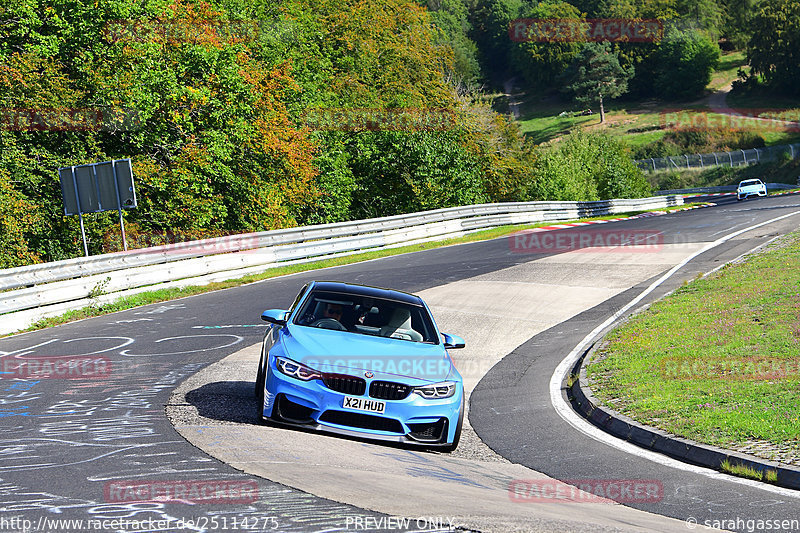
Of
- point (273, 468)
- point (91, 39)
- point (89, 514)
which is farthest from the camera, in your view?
point (91, 39)

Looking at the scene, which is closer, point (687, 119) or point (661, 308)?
point (661, 308)

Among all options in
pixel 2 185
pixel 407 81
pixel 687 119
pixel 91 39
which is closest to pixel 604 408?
pixel 2 185

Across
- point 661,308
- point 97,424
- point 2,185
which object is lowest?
point 661,308

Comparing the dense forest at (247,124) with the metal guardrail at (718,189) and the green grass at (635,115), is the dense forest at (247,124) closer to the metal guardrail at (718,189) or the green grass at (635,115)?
the metal guardrail at (718,189)

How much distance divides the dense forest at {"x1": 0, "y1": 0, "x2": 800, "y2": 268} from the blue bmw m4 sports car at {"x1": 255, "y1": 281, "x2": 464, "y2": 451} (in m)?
20.5

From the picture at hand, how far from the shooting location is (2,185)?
84.8 feet

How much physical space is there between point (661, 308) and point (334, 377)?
10.3m

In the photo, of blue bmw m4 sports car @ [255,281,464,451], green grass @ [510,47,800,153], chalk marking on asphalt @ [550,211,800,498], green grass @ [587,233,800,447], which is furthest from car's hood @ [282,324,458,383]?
green grass @ [510,47,800,153]

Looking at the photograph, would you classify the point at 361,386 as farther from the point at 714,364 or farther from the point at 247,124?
the point at 247,124

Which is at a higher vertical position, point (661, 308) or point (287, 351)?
point (287, 351)

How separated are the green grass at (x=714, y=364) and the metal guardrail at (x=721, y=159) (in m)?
85.1

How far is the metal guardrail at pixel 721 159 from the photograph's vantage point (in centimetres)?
9406

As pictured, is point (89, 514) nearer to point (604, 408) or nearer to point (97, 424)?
point (97, 424)

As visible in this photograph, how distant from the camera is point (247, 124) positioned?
33.1 metres
